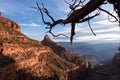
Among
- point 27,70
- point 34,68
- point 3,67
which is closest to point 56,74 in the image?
point 34,68

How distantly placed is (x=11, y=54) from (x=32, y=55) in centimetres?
1629

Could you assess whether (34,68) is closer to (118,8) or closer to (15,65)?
(15,65)

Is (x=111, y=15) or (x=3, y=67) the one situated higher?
(x=111, y=15)

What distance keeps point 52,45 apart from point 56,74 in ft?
281

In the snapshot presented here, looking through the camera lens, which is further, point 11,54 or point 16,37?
point 16,37

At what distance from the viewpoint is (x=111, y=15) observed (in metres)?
5.30

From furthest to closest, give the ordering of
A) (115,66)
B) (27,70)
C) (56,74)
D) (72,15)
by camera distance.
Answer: (115,66) < (56,74) < (27,70) < (72,15)

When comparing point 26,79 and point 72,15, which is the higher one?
point 72,15

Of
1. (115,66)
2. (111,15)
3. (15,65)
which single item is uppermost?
(111,15)

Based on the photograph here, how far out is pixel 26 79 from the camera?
77.9 metres

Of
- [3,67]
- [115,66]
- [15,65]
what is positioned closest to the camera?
[3,67]

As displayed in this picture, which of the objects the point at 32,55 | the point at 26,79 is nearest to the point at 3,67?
the point at 26,79

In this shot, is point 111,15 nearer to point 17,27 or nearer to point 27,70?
point 27,70

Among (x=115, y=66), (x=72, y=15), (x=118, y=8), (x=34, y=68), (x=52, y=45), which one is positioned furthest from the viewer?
(x=52, y=45)
